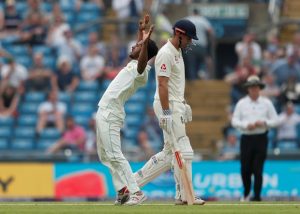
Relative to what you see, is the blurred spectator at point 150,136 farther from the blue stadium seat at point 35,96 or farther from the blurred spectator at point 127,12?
the blurred spectator at point 127,12

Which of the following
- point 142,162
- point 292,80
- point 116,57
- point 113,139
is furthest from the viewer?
point 116,57

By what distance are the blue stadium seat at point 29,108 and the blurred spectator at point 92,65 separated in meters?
1.30

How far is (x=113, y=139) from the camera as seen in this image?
642 inches

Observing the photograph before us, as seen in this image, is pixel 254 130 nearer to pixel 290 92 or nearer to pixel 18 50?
pixel 290 92

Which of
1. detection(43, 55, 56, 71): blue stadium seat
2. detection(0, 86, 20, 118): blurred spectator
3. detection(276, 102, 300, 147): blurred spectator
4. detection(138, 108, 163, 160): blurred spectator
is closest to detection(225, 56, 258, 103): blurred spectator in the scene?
detection(276, 102, 300, 147): blurred spectator

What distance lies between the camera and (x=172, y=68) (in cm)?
1639

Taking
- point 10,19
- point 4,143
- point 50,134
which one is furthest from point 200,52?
point 10,19

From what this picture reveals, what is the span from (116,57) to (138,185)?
1156cm

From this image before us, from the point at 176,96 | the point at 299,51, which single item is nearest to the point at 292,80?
the point at 299,51

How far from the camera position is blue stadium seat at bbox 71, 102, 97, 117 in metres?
27.0

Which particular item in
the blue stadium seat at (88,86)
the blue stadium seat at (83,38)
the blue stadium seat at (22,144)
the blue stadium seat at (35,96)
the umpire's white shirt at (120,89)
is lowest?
the blue stadium seat at (22,144)

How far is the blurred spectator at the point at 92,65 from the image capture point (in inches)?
1090

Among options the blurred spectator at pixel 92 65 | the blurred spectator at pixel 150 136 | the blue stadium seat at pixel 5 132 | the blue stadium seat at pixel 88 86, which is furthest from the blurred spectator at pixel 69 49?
the blurred spectator at pixel 150 136

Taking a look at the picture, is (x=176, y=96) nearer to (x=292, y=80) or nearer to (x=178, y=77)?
(x=178, y=77)
